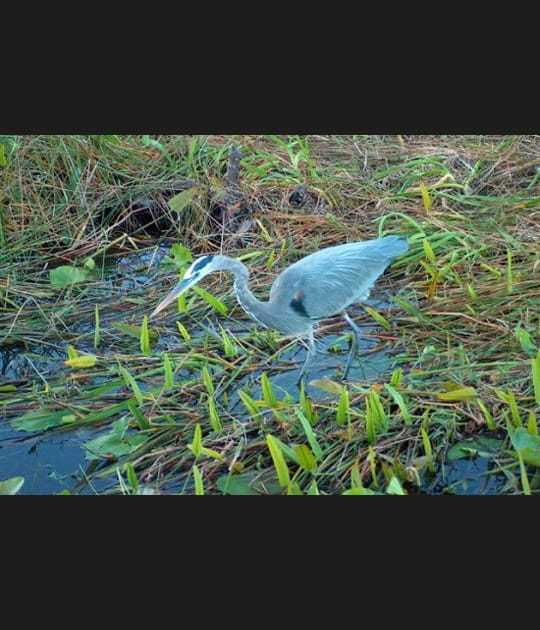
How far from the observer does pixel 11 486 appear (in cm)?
266

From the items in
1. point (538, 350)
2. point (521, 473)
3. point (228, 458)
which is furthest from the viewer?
point (538, 350)

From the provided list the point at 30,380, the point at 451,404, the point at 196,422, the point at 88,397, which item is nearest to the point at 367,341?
the point at 451,404

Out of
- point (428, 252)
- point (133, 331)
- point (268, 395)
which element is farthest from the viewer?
point (428, 252)

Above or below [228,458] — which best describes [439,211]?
above

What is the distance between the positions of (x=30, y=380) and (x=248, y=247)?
1009 mm

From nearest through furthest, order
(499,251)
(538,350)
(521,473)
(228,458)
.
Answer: (521,473) < (228,458) < (538,350) < (499,251)

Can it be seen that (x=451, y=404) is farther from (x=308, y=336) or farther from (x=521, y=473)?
(x=308, y=336)

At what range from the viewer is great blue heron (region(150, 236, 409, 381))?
295cm

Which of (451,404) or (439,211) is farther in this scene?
(439,211)

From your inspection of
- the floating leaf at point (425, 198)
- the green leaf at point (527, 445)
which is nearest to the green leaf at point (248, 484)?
the green leaf at point (527, 445)

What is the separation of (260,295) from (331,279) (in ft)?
1.22

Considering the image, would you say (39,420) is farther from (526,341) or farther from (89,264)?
(526,341)

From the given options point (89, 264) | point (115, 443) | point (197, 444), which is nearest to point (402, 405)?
point (197, 444)

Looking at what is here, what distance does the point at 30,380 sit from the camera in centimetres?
316
